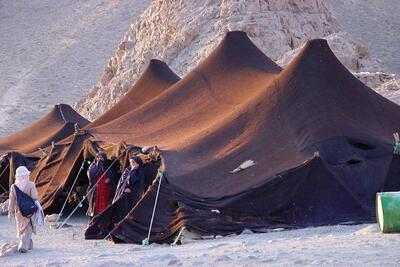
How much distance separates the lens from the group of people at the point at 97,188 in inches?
519

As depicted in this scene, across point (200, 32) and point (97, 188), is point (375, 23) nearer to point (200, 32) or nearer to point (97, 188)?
point (200, 32)

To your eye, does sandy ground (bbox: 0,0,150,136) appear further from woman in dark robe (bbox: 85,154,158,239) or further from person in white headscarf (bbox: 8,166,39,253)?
person in white headscarf (bbox: 8,166,39,253)

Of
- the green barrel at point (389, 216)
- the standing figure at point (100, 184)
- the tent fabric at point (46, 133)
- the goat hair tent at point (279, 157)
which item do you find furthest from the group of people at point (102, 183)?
the tent fabric at point (46, 133)

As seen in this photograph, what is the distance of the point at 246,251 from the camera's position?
11172 millimetres

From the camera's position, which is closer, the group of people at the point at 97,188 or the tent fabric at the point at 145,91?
the group of people at the point at 97,188

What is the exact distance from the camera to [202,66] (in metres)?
19.1

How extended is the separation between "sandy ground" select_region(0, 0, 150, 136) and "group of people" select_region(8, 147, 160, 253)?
24.9m

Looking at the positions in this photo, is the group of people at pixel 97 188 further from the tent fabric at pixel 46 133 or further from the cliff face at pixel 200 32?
the cliff face at pixel 200 32

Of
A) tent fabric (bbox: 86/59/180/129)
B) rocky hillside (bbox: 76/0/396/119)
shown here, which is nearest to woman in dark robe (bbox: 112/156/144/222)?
tent fabric (bbox: 86/59/180/129)

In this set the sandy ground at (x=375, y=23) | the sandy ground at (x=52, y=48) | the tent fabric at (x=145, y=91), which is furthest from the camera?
the sandy ground at (x=375, y=23)

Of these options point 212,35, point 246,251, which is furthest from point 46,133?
point 246,251

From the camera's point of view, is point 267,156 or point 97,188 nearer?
point 267,156

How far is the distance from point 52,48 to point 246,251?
43.9 meters

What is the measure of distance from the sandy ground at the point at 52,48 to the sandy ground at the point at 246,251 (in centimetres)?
2763
